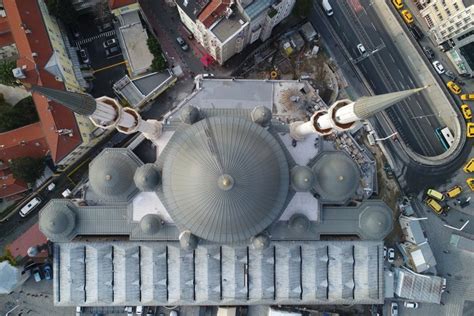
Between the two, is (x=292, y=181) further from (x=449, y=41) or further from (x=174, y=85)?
(x=449, y=41)

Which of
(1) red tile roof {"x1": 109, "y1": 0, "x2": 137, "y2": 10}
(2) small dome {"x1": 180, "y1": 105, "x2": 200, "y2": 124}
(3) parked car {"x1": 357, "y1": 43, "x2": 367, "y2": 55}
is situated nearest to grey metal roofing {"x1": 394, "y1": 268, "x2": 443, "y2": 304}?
(3) parked car {"x1": 357, "y1": 43, "x2": 367, "y2": 55}

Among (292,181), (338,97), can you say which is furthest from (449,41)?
(292,181)

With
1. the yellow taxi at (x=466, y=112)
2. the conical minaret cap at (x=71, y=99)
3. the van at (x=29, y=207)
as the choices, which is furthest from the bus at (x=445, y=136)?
the van at (x=29, y=207)

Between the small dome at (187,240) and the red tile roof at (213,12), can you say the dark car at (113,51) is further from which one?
the small dome at (187,240)

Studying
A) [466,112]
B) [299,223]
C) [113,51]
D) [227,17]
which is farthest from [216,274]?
[466,112]

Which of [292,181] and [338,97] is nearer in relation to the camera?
[292,181]

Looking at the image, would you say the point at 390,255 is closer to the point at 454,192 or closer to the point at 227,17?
the point at 454,192

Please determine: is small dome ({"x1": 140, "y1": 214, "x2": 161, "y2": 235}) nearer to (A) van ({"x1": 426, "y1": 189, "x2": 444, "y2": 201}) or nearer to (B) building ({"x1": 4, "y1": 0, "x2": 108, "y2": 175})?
(B) building ({"x1": 4, "y1": 0, "x2": 108, "y2": 175})
